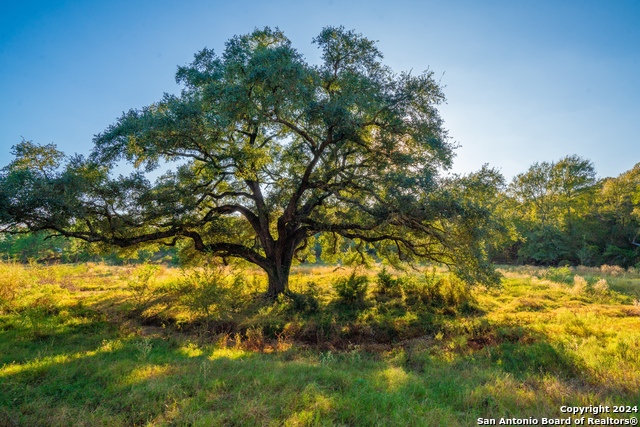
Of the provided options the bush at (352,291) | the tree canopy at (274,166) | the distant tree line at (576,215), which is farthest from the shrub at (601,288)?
the distant tree line at (576,215)

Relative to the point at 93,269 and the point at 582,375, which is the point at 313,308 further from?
the point at 93,269

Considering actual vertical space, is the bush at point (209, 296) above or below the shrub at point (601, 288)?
above

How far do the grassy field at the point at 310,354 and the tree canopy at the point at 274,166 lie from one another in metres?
2.61

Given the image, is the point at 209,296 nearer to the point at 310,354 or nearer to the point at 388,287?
the point at 310,354

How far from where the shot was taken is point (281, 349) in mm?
8719

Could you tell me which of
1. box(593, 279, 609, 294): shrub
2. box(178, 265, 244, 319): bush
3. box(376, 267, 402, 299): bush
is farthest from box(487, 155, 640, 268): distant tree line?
box(178, 265, 244, 319): bush

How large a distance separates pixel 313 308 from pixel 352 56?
34.4ft

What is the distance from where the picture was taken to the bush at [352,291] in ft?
48.2

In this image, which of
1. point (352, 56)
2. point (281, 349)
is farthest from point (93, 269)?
point (352, 56)

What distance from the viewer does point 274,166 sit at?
574 inches

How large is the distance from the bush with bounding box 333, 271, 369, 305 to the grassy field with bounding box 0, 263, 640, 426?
91 millimetres

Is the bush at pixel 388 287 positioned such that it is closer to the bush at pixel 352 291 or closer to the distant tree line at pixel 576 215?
the bush at pixel 352 291

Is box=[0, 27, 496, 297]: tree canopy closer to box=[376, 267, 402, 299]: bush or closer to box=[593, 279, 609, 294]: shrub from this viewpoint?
box=[376, 267, 402, 299]: bush

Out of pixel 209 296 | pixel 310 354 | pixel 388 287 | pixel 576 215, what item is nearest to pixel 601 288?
pixel 388 287
